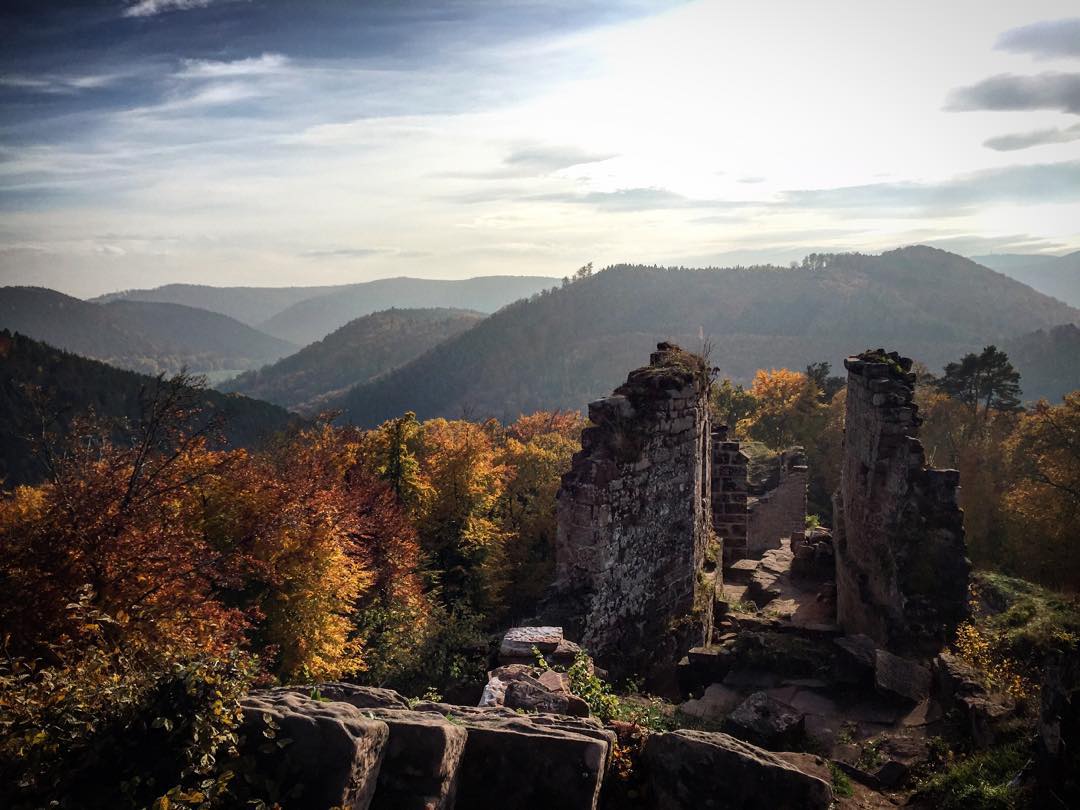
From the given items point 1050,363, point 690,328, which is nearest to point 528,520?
point 1050,363

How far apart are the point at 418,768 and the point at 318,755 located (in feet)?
2.25

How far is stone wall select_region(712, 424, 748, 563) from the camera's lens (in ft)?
61.3

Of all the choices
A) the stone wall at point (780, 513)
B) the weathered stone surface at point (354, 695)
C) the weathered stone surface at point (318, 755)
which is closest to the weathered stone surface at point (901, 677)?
the weathered stone surface at point (354, 695)

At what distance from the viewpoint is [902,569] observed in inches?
469

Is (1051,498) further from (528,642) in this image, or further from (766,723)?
(528,642)

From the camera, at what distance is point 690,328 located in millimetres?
172500

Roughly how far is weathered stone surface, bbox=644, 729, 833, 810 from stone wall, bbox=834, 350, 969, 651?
24.5 feet

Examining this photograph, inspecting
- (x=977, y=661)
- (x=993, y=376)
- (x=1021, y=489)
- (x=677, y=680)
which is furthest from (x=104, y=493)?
(x=993, y=376)

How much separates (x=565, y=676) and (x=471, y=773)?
2901mm

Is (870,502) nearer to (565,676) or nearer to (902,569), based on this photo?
(902,569)

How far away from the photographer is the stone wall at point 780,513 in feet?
81.1

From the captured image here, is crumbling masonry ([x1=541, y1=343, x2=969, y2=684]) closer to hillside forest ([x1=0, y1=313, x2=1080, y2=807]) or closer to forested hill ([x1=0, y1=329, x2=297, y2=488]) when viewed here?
hillside forest ([x1=0, y1=313, x2=1080, y2=807])

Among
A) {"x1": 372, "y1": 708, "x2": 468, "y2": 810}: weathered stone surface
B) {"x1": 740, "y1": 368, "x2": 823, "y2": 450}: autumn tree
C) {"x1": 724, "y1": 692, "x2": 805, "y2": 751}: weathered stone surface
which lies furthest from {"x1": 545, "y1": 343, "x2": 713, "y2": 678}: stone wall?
{"x1": 740, "y1": 368, "x2": 823, "y2": 450}: autumn tree

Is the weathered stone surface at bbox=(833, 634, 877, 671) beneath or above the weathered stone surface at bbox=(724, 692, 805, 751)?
beneath
